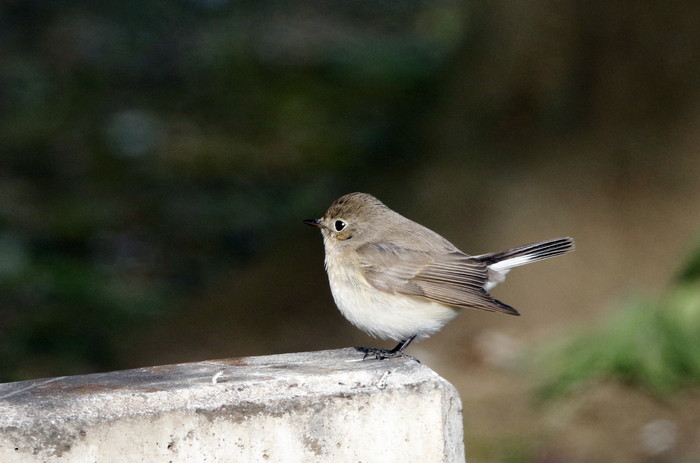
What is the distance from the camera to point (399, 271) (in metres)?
4.32

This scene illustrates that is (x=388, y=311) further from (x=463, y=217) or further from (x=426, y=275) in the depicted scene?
(x=463, y=217)

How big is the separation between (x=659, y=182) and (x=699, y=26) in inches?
39.2

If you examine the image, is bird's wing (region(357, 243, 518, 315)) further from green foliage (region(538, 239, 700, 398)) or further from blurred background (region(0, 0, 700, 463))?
green foliage (region(538, 239, 700, 398))

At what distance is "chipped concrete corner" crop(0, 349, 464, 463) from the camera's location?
2916 millimetres

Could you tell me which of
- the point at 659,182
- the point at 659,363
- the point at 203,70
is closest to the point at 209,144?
the point at 203,70

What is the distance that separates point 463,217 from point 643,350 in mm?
1679

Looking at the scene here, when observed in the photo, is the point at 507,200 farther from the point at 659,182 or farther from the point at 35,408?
the point at 35,408

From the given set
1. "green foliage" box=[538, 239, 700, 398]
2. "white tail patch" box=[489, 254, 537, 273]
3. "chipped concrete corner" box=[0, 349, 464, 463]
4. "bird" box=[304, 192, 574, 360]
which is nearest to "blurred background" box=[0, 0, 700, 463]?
"green foliage" box=[538, 239, 700, 398]

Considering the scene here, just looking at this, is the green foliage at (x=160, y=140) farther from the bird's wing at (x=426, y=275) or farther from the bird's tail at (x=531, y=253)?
the bird's wing at (x=426, y=275)

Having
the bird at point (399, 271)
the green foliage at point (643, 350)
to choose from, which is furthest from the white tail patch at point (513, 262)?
the green foliage at point (643, 350)

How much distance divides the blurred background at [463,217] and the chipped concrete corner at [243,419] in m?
2.66

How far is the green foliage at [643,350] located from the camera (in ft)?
19.2

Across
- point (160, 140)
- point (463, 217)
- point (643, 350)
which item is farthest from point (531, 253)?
point (160, 140)

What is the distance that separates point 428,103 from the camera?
7715 millimetres
